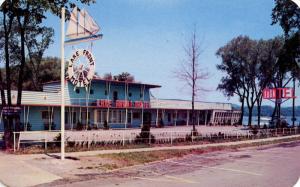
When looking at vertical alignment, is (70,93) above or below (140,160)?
above

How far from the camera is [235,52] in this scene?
1937 inches

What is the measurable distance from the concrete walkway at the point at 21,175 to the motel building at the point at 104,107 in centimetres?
1959

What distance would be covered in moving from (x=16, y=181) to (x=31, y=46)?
35420 millimetres

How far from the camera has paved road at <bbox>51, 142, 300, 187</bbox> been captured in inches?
398

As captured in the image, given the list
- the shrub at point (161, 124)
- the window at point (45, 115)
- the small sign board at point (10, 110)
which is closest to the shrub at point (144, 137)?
the small sign board at point (10, 110)

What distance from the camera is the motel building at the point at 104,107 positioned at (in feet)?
110

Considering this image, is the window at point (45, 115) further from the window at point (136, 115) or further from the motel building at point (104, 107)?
the window at point (136, 115)

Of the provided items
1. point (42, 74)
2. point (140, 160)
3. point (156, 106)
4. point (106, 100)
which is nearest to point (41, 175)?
point (140, 160)

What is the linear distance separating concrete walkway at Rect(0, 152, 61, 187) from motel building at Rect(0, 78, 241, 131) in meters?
19.6

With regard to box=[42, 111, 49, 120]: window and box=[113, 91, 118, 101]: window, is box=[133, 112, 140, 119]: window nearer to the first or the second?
box=[113, 91, 118, 101]: window

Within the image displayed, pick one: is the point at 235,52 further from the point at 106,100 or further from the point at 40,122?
the point at 40,122

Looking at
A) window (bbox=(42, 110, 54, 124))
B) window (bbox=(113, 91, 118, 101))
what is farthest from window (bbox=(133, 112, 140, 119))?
window (bbox=(42, 110, 54, 124))

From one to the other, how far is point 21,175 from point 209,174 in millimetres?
5252

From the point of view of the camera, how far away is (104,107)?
126ft
